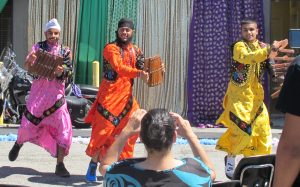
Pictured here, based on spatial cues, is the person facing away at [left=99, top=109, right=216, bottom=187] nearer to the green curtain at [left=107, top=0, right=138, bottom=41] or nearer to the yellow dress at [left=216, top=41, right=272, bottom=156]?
the yellow dress at [left=216, top=41, right=272, bottom=156]

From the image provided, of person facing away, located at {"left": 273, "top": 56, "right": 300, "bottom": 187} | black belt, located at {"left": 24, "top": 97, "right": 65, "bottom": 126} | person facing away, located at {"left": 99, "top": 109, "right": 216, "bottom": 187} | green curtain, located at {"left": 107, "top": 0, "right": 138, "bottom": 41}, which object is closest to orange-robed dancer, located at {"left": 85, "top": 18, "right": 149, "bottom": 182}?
black belt, located at {"left": 24, "top": 97, "right": 65, "bottom": 126}

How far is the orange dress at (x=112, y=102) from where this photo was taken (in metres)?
6.74

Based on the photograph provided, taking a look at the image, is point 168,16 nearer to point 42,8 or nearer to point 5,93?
point 42,8

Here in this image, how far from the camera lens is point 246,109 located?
6895mm

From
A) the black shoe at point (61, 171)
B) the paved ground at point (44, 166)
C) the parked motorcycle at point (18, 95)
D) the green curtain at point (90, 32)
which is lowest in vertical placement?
the paved ground at point (44, 166)

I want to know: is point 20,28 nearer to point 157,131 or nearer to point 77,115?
point 77,115

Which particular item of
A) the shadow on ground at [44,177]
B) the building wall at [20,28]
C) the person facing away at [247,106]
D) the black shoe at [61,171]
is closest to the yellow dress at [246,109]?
the person facing away at [247,106]

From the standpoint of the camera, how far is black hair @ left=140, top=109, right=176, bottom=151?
3.25 metres

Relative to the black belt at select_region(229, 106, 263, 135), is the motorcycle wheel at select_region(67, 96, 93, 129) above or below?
below

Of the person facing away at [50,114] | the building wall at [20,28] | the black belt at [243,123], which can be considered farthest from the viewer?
the building wall at [20,28]

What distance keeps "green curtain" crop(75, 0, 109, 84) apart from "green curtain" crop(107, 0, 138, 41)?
9cm

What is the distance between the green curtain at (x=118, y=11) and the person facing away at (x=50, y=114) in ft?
16.2

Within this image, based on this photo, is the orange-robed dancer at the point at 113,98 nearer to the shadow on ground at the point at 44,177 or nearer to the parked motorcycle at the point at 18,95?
the shadow on ground at the point at 44,177

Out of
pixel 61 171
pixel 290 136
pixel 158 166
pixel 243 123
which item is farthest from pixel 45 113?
pixel 290 136
